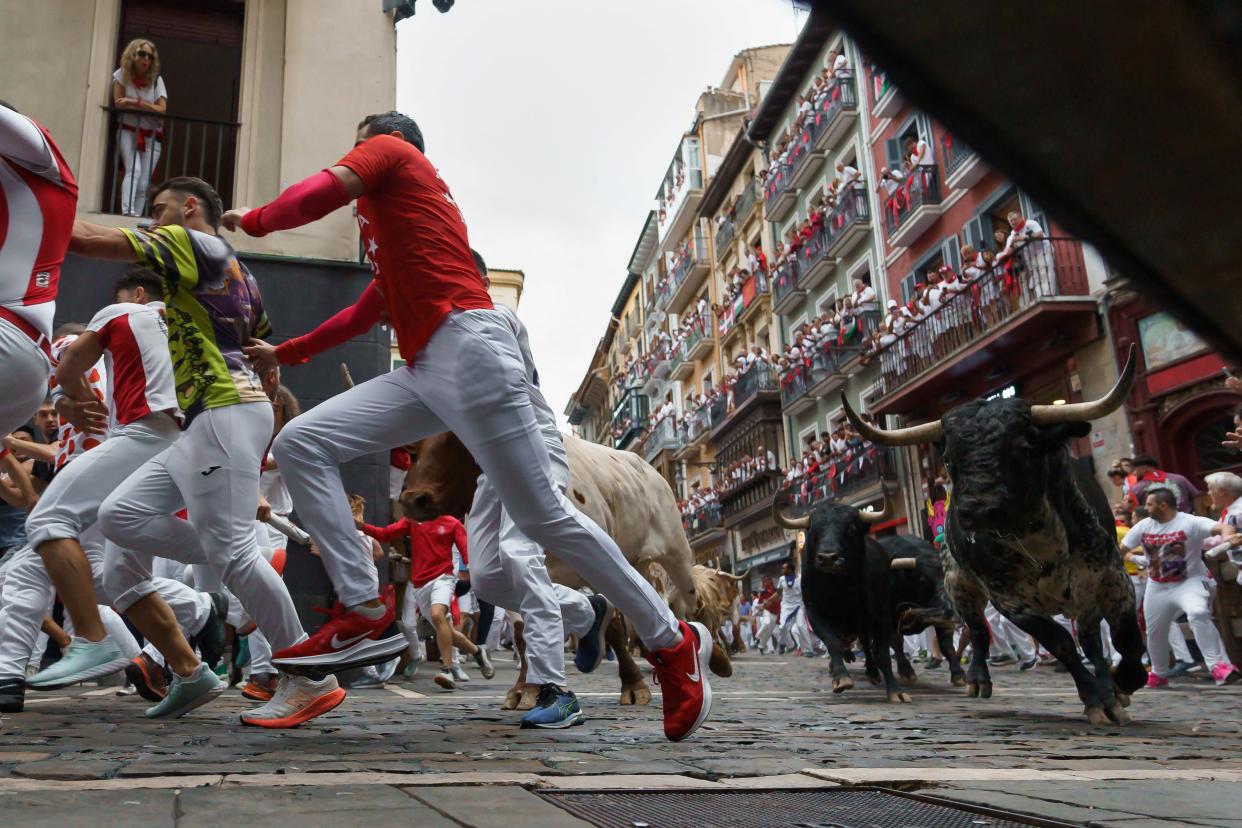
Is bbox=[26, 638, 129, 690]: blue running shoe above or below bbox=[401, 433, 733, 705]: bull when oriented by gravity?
below

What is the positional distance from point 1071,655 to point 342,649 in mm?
3705

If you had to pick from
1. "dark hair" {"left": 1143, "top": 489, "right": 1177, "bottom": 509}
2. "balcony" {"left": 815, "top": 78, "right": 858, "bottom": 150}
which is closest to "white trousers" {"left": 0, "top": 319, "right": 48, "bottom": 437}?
"dark hair" {"left": 1143, "top": 489, "right": 1177, "bottom": 509}

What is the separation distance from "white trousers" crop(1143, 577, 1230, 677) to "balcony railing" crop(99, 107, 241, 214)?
10.8 metres

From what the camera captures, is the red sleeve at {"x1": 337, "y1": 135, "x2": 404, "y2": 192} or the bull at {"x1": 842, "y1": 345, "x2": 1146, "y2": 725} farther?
the bull at {"x1": 842, "y1": 345, "x2": 1146, "y2": 725}

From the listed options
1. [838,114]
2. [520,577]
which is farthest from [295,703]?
[838,114]

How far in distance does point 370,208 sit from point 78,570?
2.19 m

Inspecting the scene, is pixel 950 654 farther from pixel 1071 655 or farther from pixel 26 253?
pixel 26 253

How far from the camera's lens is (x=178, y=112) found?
14.7 metres

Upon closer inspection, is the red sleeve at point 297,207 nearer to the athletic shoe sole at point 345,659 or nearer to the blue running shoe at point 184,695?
the athletic shoe sole at point 345,659

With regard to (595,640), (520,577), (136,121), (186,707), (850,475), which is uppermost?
(136,121)

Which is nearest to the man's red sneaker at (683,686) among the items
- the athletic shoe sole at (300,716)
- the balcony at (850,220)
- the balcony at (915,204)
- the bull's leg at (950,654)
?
the athletic shoe sole at (300,716)

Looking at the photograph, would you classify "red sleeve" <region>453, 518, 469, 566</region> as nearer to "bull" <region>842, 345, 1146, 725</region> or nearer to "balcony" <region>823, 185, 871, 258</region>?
"bull" <region>842, 345, 1146, 725</region>

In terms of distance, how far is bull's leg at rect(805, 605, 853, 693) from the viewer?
25.7ft

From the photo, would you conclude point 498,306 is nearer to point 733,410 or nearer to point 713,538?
point 733,410
